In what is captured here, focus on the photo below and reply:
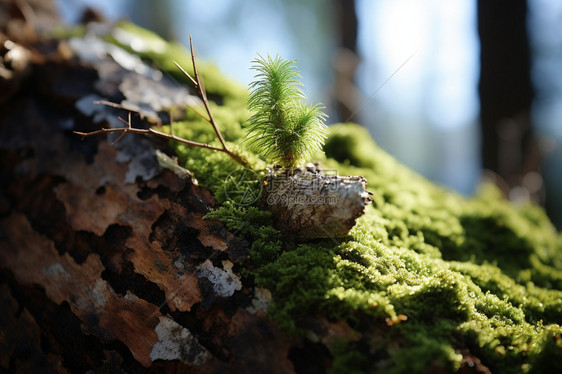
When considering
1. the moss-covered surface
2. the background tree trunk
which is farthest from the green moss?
the background tree trunk

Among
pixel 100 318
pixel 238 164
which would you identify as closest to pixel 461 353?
pixel 238 164

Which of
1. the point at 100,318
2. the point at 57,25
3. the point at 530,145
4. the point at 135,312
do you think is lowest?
the point at 100,318

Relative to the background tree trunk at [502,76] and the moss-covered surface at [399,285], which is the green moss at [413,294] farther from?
the background tree trunk at [502,76]

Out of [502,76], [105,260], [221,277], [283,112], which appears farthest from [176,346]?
[502,76]

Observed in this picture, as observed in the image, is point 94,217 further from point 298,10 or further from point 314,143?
point 298,10

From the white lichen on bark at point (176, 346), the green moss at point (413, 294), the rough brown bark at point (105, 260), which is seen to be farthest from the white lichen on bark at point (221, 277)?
the white lichen on bark at point (176, 346)

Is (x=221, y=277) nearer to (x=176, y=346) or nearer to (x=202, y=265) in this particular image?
(x=202, y=265)
